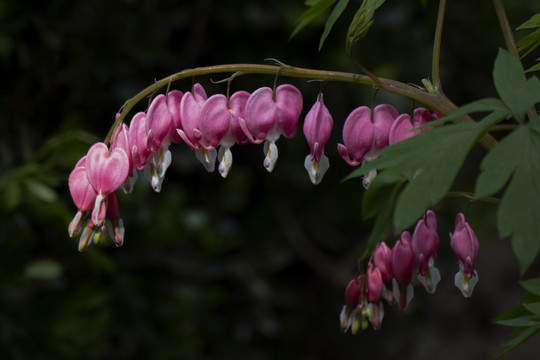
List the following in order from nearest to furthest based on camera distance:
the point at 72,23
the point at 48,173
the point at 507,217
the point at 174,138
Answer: the point at 507,217
the point at 174,138
the point at 48,173
the point at 72,23

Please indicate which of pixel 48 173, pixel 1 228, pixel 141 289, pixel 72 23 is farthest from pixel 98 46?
pixel 141 289

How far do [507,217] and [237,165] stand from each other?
2.36m

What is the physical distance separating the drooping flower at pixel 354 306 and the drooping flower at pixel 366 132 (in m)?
0.22

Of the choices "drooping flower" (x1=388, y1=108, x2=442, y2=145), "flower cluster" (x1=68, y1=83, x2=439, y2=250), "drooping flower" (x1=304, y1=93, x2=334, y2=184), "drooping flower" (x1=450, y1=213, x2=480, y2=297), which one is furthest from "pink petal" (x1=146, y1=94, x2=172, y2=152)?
"drooping flower" (x1=450, y1=213, x2=480, y2=297)

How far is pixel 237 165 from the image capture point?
119 inches

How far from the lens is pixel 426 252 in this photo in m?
1.09

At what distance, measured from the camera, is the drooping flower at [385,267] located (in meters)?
1.16

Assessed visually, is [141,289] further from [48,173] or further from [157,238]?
[48,173]

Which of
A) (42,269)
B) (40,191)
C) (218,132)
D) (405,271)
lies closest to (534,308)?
(405,271)

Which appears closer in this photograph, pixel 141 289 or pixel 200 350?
pixel 141 289

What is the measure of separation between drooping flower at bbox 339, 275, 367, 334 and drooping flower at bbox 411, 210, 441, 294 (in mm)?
124

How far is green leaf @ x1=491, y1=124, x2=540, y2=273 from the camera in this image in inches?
26.6

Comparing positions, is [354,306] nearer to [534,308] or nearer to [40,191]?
[534,308]

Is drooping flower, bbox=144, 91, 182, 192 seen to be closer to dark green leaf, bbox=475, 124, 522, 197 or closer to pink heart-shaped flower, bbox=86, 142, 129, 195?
pink heart-shaped flower, bbox=86, 142, 129, 195
